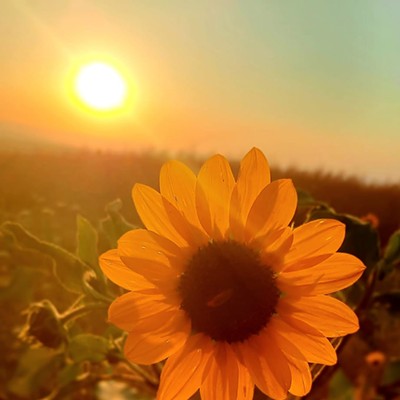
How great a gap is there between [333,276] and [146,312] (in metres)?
0.10

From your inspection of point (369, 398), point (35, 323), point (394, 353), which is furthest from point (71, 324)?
point (394, 353)

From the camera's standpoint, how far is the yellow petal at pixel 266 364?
0.37 m

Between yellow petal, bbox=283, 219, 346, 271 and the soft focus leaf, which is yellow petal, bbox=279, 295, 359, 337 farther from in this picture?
the soft focus leaf

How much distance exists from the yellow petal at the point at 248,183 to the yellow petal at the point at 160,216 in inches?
1.1

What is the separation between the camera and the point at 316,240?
1.18 feet

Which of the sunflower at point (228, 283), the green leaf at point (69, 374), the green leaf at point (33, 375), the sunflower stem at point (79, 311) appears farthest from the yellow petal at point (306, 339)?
the green leaf at point (33, 375)

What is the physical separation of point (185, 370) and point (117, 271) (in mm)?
68

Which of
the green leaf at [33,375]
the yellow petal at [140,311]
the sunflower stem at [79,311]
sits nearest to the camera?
the yellow petal at [140,311]

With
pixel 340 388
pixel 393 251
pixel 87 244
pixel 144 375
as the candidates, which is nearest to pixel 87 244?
pixel 87 244

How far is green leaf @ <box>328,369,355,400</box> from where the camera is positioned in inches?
33.0

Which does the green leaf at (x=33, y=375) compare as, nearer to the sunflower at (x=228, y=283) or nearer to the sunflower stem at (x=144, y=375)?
the sunflower stem at (x=144, y=375)

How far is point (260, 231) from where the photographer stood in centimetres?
38

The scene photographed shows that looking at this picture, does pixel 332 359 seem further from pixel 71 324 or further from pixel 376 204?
pixel 376 204

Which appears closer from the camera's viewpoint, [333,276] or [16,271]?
[333,276]
